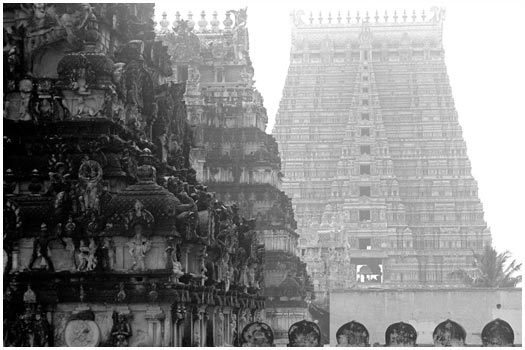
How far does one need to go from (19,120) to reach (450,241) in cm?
9815

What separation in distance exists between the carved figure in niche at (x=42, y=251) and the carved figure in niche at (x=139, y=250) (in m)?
1.77

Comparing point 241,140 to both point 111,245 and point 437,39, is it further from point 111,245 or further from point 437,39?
point 437,39

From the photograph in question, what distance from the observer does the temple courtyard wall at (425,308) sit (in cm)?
6638

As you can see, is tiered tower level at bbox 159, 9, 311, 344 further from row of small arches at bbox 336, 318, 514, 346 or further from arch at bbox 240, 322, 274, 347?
arch at bbox 240, 322, 274, 347

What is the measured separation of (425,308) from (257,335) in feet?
100

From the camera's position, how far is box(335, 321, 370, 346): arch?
40000mm

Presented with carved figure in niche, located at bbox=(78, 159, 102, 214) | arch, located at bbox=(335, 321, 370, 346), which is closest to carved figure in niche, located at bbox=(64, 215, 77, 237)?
carved figure in niche, located at bbox=(78, 159, 102, 214)

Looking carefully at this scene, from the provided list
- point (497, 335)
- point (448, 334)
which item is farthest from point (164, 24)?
point (497, 335)

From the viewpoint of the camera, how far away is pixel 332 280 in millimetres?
98938

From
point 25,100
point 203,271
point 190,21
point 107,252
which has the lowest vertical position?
point 203,271

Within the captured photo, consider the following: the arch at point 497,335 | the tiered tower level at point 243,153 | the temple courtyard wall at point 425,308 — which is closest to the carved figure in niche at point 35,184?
the arch at point 497,335

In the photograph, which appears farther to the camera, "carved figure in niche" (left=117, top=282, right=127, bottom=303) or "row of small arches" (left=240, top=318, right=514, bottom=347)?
"row of small arches" (left=240, top=318, right=514, bottom=347)

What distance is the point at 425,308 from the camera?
221ft

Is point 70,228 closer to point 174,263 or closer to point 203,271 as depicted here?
point 174,263
